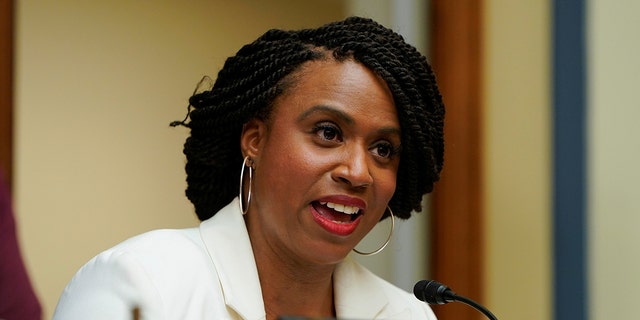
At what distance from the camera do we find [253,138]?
2191mm

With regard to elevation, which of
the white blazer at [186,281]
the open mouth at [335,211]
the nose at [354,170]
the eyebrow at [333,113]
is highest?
the eyebrow at [333,113]

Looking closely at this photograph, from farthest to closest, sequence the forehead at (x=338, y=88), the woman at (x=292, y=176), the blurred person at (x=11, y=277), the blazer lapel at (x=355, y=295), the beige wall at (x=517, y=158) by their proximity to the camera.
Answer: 1. the beige wall at (x=517, y=158)
2. the blazer lapel at (x=355, y=295)
3. the forehead at (x=338, y=88)
4. the woman at (x=292, y=176)
5. the blurred person at (x=11, y=277)

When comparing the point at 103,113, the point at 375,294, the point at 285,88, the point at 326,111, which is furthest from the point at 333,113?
the point at 103,113

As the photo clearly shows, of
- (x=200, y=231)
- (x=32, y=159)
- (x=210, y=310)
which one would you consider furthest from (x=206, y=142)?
(x=32, y=159)

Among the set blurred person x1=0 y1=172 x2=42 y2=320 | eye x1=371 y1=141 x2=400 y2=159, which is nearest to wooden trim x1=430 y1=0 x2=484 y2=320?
eye x1=371 y1=141 x2=400 y2=159

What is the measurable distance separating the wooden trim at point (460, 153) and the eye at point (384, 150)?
1159 mm

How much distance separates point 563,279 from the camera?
3008 millimetres

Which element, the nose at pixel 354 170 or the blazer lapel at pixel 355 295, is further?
the blazer lapel at pixel 355 295

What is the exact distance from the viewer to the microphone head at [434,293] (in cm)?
188

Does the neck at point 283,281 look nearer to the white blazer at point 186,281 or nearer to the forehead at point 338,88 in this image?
the white blazer at point 186,281

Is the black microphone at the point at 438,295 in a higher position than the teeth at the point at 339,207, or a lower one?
lower

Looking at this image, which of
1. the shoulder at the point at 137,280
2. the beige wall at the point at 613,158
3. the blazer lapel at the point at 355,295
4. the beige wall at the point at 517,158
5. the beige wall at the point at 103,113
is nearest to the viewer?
the shoulder at the point at 137,280

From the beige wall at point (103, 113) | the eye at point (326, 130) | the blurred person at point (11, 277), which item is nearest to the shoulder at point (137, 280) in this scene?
the eye at point (326, 130)

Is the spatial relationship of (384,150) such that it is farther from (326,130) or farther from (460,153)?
(460,153)
